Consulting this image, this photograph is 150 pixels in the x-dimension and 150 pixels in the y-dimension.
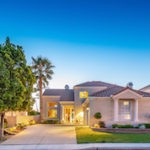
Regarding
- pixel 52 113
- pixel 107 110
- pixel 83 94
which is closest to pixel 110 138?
pixel 107 110

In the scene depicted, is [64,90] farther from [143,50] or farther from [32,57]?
[143,50]

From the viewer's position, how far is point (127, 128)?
86.3 ft

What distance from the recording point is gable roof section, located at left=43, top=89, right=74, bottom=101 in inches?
A: 1736

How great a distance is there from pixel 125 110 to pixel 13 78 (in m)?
14.3

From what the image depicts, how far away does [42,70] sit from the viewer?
143 feet

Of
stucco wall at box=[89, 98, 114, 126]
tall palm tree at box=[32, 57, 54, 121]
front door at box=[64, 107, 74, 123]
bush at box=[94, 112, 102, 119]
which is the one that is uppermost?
tall palm tree at box=[32, 57, 54, 121]

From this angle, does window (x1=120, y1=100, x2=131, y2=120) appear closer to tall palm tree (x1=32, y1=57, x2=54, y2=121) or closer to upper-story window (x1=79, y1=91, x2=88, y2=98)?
upper-story window (x1=79, y1=91, x2=88, y2=98)

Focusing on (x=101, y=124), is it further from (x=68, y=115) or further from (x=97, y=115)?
(x=68, y=115)

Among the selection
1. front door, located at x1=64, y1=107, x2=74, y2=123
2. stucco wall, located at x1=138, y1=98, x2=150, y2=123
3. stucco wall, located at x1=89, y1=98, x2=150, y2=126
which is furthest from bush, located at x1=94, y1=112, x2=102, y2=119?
front door, located at x1=64, y1=107, x2=74, y2=123

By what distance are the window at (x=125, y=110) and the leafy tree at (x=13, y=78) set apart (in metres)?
11.8

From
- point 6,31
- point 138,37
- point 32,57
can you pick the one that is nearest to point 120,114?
point 138,37

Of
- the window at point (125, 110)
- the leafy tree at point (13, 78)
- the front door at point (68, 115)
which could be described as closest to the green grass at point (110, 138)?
the leafy tree at point (13, 78)

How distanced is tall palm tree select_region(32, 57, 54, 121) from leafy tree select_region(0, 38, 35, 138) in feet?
70.1

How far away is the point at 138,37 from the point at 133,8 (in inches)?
214
